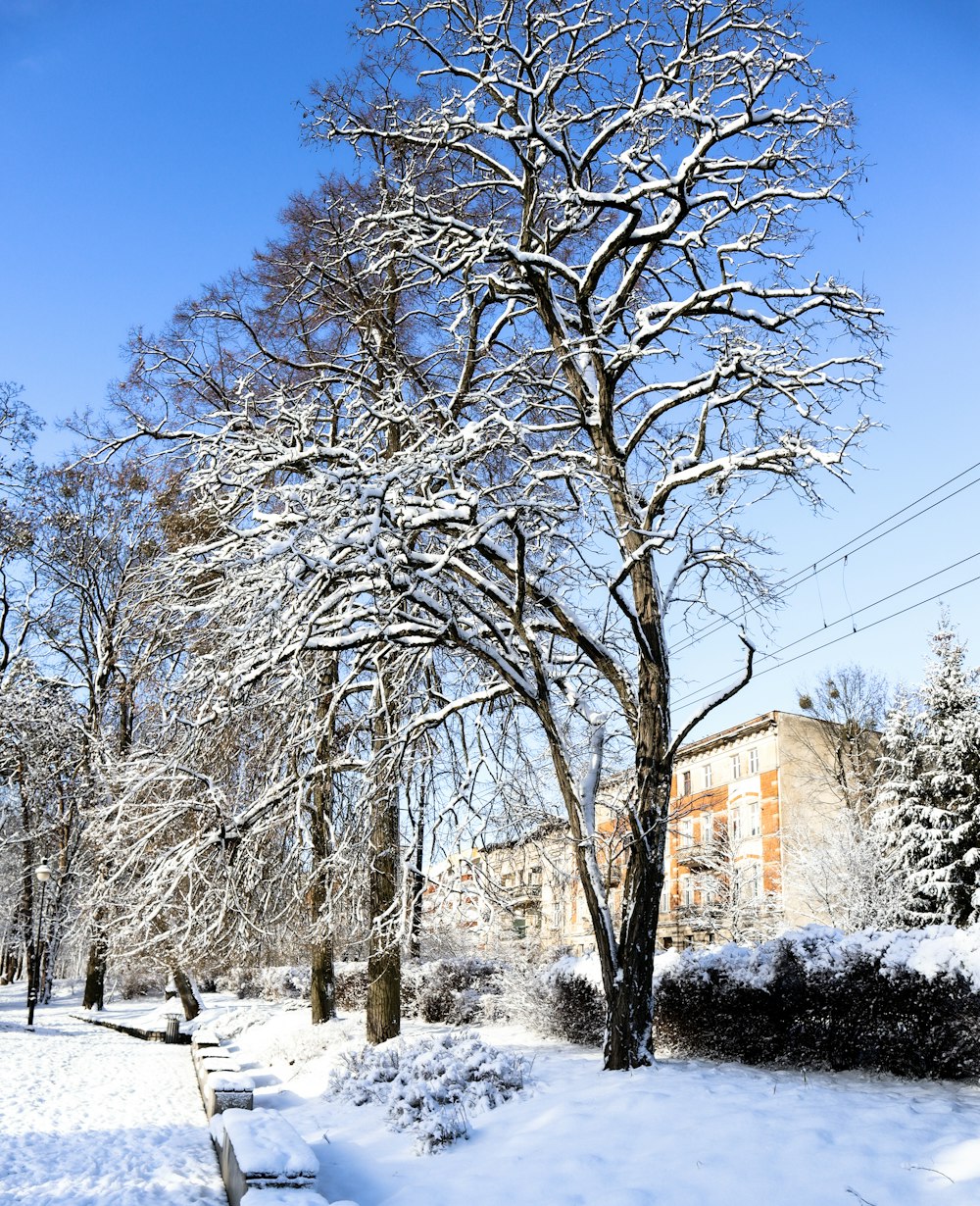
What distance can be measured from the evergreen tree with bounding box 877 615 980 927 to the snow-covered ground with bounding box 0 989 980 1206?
1719cm

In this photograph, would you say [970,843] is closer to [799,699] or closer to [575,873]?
[799,699]

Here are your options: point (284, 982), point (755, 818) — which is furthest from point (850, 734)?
point (284, 982)

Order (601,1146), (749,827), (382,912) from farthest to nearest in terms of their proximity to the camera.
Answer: (749,827) < (382,912) < (601,1146)

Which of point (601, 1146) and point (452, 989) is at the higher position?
point (601, 1146)

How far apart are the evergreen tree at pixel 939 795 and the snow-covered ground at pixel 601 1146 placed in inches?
677

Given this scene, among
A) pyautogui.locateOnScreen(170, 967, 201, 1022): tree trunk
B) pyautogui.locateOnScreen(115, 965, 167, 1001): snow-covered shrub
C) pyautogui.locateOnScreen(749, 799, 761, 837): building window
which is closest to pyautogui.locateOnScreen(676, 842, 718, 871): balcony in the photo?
pyautogui.locateOnScreen(749, 799, 761, 837): building window

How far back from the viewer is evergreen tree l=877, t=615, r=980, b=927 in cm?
2433

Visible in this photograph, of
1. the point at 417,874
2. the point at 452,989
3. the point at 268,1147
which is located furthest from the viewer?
the point at 452,989

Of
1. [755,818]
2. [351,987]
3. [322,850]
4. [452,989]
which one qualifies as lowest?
[351,987]

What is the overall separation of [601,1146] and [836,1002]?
3.42 meters

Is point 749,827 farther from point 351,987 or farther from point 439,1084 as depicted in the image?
point 439,1084

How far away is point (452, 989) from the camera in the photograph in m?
16.7

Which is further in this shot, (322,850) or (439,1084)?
(322,850)

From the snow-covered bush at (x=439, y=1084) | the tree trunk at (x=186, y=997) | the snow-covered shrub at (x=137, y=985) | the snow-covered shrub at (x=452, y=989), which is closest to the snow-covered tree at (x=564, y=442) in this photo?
the snow-covered bush at (x=439, y=1084)
